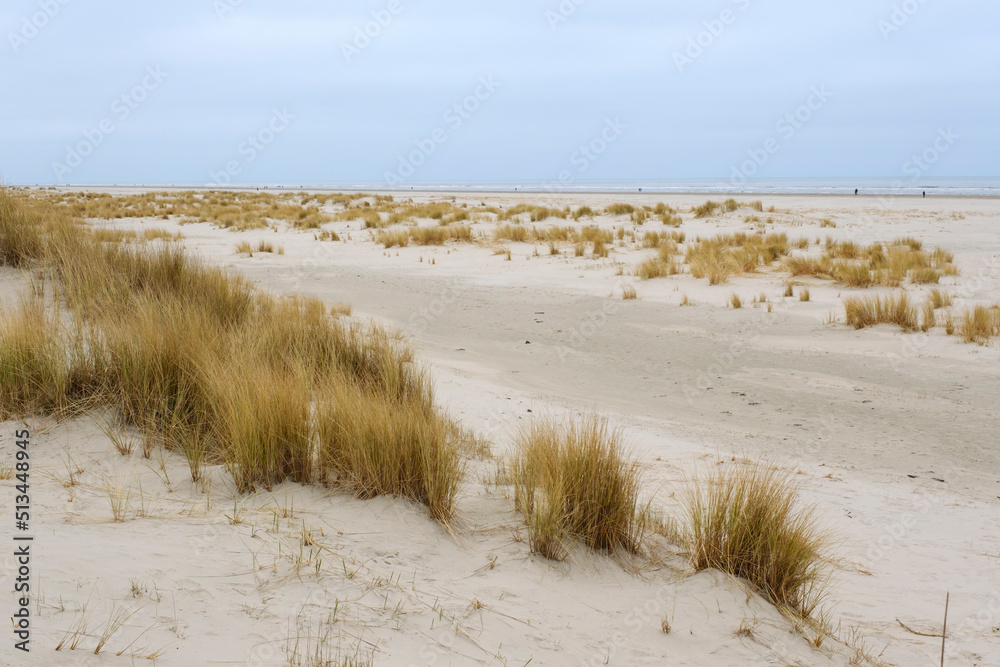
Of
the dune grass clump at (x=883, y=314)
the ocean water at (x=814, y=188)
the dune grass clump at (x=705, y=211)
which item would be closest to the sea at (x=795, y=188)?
the ocean water at (x=814, y=188)

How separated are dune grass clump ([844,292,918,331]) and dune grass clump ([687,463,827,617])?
7.15 m

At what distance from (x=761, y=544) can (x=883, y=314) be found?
766 cm

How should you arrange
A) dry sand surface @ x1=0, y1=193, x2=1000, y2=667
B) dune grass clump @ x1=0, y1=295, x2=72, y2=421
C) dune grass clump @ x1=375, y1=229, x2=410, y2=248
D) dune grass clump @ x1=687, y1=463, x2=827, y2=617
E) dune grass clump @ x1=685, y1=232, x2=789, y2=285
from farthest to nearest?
dune grass clump @ x1=375, y1=229, x2=410, y2=248 < dune grass clump @ x1=685, y1=232, x2=789, y2=285 < dune grass clump @ x1=0, y1=295, x2=72, y2=421 < dune grass clump @ x1=687, y1=463, x2=827, y2=617 < dry sand surface @ x1=0, y1=193, x2=1000, y2=667

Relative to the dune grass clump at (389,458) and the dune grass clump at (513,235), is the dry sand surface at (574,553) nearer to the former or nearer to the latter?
the dune grass clump at (389,458)

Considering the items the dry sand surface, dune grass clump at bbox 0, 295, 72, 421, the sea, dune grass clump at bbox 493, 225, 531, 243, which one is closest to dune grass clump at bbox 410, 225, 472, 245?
dune grass clump at bbox 493, 225, 531, 243

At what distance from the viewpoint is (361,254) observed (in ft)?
57.8

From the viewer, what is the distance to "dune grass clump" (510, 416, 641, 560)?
3256 millimetres

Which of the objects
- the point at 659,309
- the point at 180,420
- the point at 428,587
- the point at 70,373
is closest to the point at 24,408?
the point at 70,373

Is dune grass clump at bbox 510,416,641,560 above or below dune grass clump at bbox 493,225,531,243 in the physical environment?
below

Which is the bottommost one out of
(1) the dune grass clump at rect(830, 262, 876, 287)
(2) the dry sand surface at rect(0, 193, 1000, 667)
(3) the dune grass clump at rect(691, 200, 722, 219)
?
(2) the dry sand surface at rect(0, 193, 1000, 667)

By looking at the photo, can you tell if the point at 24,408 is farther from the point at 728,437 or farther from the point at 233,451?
the point at 728,437

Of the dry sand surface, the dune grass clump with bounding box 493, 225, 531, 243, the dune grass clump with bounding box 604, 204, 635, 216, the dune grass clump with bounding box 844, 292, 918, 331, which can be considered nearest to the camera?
the dry sand surface

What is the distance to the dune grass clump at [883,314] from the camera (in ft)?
30.4

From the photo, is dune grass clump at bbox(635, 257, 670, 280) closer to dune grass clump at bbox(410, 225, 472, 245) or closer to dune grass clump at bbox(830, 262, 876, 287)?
dune grass clump at bbox(830, 262, 876, 287)
